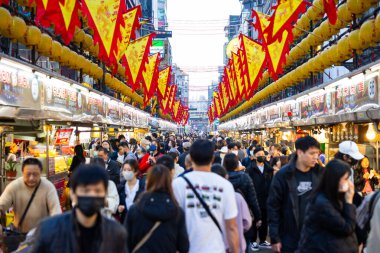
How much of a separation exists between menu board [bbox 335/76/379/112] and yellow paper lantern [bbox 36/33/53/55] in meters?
8.52

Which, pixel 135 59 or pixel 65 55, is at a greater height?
pixel 135 59

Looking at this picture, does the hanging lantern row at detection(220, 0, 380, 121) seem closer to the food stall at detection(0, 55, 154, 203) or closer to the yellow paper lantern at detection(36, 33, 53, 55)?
the food stall at detection(0, 55, 154, 203)

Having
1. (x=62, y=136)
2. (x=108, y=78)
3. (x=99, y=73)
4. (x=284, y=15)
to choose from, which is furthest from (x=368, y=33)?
(x=108, y=78)

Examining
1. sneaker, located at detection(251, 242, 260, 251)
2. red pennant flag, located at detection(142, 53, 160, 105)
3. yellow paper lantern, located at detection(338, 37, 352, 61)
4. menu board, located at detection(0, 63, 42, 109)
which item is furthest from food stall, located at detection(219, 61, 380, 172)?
menu board, located at detection(0, 63, 42, 109)

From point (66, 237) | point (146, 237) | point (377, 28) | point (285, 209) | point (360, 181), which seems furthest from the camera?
point (377, 28)

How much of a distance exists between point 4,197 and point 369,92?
8.01 meters

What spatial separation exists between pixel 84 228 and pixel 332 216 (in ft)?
7.41

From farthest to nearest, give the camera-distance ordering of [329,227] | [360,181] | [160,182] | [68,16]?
[68,16], [360,181], [160,182], [329,227]

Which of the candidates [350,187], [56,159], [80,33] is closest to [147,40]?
[80,33]

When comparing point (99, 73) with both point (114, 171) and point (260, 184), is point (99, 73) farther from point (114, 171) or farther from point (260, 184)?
point (260, 184)

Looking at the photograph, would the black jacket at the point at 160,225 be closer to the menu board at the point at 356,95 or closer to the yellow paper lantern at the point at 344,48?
the menu board at the point at 356,95

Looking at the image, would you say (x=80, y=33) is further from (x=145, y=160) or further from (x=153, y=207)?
(x=153, y=207)

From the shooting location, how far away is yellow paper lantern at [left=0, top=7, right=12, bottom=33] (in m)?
11.2

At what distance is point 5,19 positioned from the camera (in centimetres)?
1135
